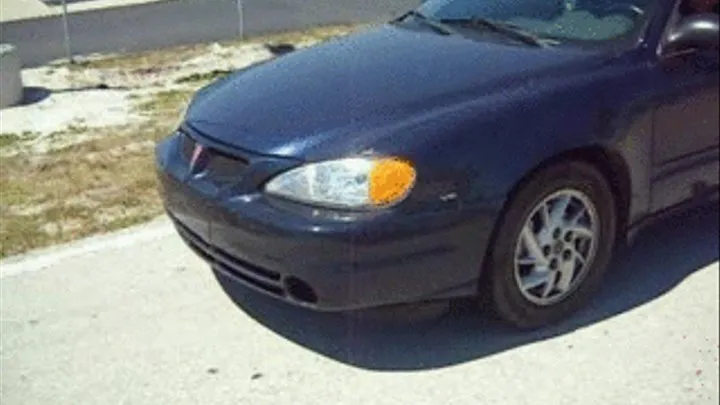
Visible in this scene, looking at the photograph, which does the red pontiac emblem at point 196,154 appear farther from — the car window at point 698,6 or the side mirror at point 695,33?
the car window at point 698,6

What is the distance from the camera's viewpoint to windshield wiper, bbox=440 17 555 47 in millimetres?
3811

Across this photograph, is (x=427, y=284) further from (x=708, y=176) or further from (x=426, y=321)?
(x=708, y=176)

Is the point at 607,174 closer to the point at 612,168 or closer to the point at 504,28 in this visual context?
the point at 612,168

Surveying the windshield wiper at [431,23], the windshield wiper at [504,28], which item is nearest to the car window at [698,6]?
the windshield wiper at [504,28]

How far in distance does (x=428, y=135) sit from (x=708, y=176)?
137 centimetres

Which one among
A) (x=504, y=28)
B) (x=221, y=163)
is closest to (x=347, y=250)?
(x=221, y=163)

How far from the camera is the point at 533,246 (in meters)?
3.46

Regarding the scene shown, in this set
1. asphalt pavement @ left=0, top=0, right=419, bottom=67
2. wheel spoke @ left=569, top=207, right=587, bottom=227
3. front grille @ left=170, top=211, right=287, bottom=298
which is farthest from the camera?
asphalt pavement @ left=0, top=0, right=419, bottom=67

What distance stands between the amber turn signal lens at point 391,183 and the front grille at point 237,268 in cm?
48

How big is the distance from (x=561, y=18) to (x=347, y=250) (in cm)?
157

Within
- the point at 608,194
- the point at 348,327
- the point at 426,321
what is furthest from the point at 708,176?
the point at 348,327

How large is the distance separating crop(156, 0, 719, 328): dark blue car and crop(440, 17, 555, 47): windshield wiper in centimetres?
1

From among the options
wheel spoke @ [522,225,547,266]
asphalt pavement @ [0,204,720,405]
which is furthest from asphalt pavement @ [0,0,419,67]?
wheel spoke @ [522,225,547,266]

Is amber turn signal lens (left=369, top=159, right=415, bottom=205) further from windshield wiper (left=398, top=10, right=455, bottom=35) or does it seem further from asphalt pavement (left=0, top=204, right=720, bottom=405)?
windshield wiper (left=398, top=10, right=455, bottom=35)
